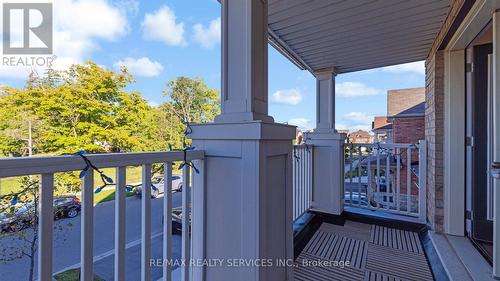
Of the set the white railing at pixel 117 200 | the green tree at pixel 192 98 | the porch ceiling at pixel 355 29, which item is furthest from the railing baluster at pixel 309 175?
the green tree at pixel 192 98

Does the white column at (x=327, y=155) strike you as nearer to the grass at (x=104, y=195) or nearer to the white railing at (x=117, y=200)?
the white railing at (x=117, y=200)

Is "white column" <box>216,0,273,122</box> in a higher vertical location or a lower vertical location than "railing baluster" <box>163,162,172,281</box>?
higher

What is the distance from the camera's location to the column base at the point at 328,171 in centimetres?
331

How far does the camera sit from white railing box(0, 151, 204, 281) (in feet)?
2.16

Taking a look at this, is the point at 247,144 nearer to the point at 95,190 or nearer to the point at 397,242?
the point at 95,190

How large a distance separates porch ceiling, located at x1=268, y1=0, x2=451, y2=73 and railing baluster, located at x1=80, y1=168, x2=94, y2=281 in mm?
1825

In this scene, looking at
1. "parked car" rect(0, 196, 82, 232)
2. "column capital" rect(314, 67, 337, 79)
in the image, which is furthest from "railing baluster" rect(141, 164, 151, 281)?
"column capital" rect(314, 67, 337, 79)

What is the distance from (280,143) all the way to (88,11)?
8.12 meters

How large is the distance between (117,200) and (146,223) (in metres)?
0.18

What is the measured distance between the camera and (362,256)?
2.35 m

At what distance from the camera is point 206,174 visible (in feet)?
4.05

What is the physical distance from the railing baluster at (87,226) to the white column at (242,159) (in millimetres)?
525

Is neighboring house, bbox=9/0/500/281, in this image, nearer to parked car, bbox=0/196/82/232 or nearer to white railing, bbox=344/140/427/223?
white railing, bbox=344/140/427/223

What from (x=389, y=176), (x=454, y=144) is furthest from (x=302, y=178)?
(x=454, y=144)
